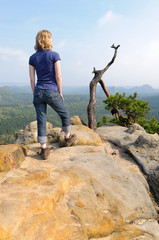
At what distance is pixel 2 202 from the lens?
341 centimetres

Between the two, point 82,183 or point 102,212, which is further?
point 82,183

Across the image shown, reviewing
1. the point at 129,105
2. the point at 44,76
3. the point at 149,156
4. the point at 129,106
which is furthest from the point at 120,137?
the point at 44,76

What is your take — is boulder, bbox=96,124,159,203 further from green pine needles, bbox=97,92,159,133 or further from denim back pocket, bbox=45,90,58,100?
denim back pocket, bbox=45,90,58,100

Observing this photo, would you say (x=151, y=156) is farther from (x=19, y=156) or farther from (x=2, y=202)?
(x=2, y=202)

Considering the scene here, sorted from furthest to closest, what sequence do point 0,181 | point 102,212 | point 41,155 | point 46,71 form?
1. point 41,155
2. point 46,71
3. point 0,181
4. point 102,212

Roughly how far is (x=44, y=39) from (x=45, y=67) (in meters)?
0.95

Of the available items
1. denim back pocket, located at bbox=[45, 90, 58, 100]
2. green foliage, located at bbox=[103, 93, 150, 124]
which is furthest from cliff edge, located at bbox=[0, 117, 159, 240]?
green foliage, located at bbox=[103, 93, 150, 124]

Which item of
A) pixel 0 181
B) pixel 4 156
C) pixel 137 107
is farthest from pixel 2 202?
pixel 137 107

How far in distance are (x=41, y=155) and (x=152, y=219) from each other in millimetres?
4313

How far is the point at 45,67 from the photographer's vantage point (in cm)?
568

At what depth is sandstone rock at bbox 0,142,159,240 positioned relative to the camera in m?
3.10

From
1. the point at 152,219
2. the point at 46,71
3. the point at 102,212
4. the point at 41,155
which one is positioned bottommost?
the point at 152,219

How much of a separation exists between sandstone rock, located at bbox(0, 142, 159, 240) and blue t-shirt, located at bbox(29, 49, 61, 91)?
297 centimetres

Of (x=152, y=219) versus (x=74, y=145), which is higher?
(x=74, y=145)
